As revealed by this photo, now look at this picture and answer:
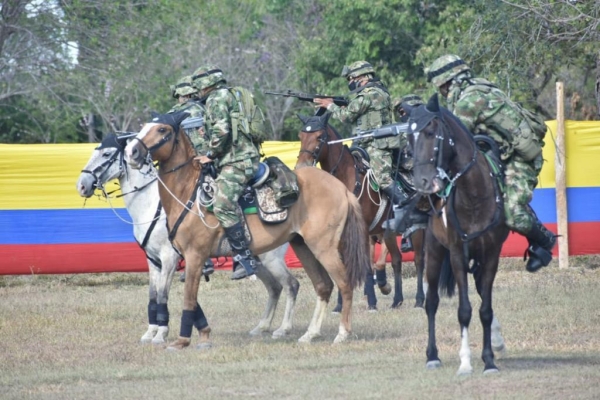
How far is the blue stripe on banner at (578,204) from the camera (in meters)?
17.1

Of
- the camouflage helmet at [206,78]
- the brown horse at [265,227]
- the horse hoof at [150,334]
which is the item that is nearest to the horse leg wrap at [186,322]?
the brown horse at [265,227]

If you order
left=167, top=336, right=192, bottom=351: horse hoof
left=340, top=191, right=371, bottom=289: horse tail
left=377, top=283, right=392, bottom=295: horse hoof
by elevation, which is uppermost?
left=340, top=191, right=371, bottom=289: horse tail

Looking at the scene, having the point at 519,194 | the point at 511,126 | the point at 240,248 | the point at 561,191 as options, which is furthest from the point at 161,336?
the point at 561,191

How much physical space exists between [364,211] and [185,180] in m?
3.37

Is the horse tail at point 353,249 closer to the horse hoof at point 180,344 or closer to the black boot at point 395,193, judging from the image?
the horse hoof at point 180,344

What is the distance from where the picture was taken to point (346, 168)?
525 inches

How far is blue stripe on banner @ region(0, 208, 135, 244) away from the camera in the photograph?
16.7 m

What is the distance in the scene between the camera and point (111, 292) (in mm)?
16281

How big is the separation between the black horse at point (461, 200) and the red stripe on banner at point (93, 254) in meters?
7.95

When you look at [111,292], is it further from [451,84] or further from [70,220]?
[451,84]

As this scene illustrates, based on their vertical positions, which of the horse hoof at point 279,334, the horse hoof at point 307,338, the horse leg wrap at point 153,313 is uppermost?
the horse leg wrap at point 153,313

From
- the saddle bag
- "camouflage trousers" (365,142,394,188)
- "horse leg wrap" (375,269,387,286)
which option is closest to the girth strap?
the saddle bag

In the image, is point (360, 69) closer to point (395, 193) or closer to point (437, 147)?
point (395, 193)

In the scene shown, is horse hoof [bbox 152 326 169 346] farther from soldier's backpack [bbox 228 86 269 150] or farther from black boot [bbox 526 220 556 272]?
black boot [bbox 526 220 556 272]
